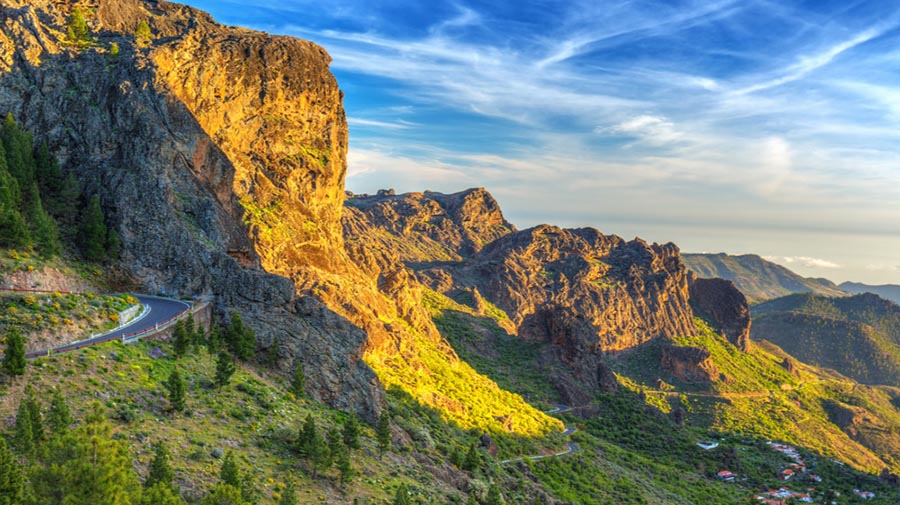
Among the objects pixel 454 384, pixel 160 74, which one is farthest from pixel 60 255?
pixel 454 384

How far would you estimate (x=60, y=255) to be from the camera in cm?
5497

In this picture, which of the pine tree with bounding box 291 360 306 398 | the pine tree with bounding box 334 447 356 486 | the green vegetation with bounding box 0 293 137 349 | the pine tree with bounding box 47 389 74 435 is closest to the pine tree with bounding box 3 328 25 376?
the green vegetation with bounding box 0 293 137 349

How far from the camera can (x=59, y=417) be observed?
28234 millimetres

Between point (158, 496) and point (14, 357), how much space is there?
44.7 feet

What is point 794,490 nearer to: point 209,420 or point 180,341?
point 209,420

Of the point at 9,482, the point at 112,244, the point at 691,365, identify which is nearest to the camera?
the point at 9,482

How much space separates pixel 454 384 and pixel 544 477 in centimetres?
2476

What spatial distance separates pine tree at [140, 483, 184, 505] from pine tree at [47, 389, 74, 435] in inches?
211

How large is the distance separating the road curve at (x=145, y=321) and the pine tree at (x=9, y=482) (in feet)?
46.6

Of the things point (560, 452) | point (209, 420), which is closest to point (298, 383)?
point (209, 420)

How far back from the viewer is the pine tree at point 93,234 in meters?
56.5

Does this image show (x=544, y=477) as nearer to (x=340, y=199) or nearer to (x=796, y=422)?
(x=340, y=199)

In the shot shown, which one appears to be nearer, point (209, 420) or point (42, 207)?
point (209, 420)

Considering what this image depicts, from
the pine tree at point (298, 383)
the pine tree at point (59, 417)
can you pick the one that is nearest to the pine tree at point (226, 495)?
the pine tree at point (59, 417)
